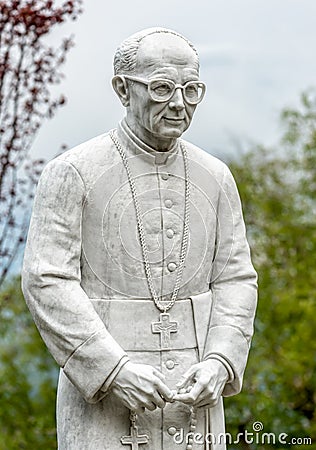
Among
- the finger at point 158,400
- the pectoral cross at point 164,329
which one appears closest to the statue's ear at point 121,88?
the pectoral cross at point 164,329

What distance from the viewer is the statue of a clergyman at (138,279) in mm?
4449

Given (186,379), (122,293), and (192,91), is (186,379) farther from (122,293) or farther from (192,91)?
(192,91)

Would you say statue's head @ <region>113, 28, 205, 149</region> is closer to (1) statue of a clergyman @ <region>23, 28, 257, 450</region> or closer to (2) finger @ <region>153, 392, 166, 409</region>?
(1) statue of a clergyman @ <region>23, 28, 257, 450</region>

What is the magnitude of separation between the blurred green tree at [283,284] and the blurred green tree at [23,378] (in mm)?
1998

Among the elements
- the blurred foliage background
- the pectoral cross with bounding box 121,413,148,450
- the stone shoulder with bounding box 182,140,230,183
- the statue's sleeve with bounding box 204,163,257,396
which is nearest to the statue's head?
the stone shoulder with bounding box 182,140,230,183

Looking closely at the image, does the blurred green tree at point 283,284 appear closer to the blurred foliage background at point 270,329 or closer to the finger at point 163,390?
the blurred foliage background at point 270,329

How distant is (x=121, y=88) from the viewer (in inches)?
182

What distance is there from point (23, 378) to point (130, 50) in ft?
28.1

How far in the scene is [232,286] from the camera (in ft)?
15.6

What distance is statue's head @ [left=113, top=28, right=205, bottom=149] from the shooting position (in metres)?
4.49

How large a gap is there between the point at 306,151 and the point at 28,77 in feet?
23.5

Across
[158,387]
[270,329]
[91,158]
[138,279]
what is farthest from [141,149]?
[270,329]

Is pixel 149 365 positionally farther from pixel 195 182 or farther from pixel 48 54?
pixel 48 54

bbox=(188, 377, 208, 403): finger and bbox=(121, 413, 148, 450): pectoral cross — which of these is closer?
bbox=(188, 377, 208, 403): finger
